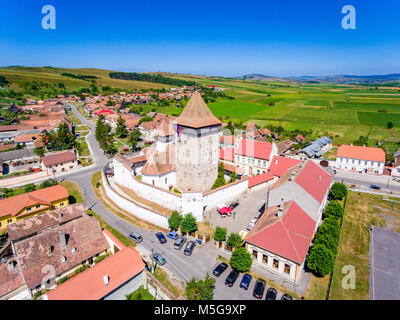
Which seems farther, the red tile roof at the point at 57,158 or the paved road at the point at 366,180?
the red tile roof at the point at 57,158

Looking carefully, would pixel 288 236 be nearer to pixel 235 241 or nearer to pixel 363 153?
pixel 235 241

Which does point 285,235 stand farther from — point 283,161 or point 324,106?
point 324,106

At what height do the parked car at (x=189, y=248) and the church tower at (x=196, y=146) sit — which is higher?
the church tower at (x=196, y=146)

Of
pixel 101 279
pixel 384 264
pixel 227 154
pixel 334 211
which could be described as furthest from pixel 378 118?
pixel 101 279

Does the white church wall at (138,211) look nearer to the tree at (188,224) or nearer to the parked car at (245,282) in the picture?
the tree at (188,224)

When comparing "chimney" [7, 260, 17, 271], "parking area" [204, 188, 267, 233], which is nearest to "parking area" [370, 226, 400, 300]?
"parking area" [204, 188, 267, 233]

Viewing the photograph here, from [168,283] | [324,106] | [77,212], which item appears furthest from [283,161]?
[324,106]

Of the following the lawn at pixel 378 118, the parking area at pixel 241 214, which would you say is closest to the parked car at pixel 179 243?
the parking area at pixel 241 214

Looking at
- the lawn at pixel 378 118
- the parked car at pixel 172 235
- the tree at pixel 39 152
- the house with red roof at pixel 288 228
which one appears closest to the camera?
the house with red roof at pixel 288 228
